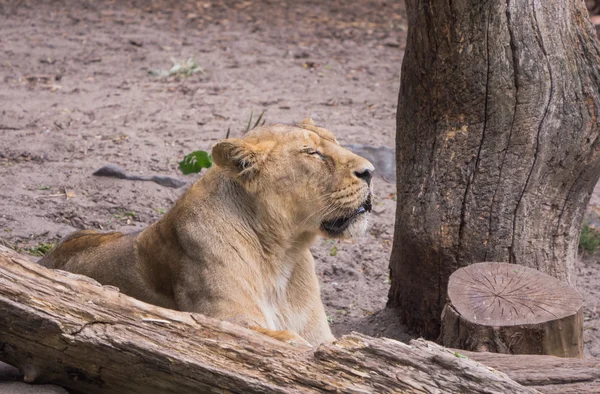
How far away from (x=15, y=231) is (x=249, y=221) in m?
2.40

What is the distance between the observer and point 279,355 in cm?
304

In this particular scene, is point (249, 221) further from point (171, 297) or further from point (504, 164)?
point (504, 164)

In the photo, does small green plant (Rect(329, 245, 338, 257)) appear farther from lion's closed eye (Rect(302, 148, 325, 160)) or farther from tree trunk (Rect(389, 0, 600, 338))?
lion's closed eye (Rect(302, 148, 325, 160))

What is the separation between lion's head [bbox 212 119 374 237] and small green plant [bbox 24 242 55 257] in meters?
2.07

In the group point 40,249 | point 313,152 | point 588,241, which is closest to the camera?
point 313,152

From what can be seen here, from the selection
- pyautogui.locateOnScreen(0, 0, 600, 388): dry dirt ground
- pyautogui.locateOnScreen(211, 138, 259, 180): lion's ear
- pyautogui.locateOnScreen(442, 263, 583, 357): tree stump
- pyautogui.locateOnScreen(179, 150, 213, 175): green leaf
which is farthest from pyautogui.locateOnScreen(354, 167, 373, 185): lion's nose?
pyautogui.locateOnScreen(179, 150, 213, 175): green leaf

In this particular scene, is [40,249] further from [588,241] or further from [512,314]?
[588,241]

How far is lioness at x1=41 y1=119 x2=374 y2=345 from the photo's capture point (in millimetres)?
3988

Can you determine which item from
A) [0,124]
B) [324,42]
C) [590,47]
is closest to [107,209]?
[0,124]

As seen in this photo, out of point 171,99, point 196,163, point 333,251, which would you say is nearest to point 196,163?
point 196,163

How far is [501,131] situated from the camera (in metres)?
4.36

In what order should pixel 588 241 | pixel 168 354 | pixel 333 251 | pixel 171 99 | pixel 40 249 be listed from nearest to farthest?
pixel 168 354, pixel 40 249, pixel 333 251, pixel 588 241, pixel 171 99

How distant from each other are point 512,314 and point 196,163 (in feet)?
11.7

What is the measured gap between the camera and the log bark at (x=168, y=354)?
9.42ft
